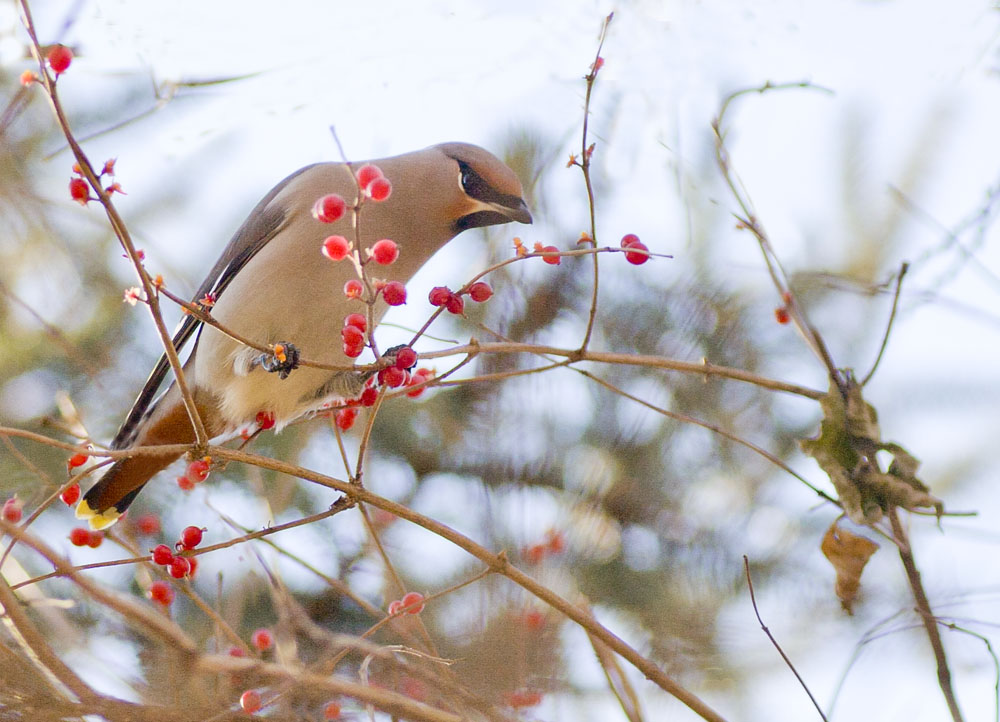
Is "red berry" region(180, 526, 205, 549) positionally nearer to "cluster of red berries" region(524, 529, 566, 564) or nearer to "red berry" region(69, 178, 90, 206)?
"red berry" region(69, 178, 90, 206)

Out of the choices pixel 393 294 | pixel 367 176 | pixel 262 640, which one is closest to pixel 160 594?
pixel 262 640

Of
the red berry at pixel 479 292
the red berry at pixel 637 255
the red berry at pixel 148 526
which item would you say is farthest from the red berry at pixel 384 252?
the red berry at pixel 148 526

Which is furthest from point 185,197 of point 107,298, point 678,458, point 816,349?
point 816,349

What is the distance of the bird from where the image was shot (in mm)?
2994

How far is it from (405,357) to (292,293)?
3.28ft

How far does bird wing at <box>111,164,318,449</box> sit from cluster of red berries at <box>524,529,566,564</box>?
1.17m

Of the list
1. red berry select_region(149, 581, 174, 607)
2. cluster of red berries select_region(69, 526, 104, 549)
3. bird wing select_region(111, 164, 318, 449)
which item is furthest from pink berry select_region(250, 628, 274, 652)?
bird wing select_region(111, 164, 318, 449)

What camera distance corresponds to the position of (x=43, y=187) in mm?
3154

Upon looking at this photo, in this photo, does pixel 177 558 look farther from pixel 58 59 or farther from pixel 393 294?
pixel 58 59

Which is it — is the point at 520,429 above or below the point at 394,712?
above

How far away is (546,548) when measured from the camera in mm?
2998

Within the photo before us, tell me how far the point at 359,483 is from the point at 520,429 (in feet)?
5.39

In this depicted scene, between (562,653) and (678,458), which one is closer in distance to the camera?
(562,653)

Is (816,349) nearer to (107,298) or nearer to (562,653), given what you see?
(562,653)
